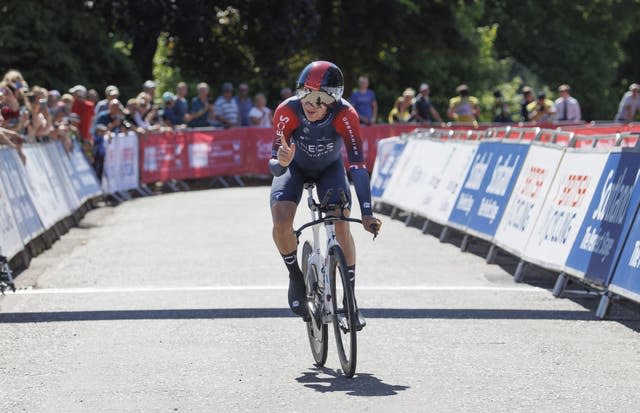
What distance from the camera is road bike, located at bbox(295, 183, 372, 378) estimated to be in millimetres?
7820

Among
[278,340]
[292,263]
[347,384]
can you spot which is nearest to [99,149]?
[278,340]

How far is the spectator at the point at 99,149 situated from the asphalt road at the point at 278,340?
8844 mm

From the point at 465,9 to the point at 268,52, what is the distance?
56.7 ft

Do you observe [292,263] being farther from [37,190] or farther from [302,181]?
[37,190]

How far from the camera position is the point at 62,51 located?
33969 millimetres

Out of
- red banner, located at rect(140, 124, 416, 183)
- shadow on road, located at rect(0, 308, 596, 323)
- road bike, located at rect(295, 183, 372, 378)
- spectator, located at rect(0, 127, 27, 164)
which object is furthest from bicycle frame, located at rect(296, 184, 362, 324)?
red banner, located at rect(140, 124, 416, 183)

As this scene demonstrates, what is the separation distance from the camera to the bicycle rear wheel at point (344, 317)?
773 cm

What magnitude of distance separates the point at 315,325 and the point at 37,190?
870 cm

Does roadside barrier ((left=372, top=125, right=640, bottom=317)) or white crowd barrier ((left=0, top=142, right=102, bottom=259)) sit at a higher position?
roadside barrier ((left=372, top=125, right=640, bottom=317))

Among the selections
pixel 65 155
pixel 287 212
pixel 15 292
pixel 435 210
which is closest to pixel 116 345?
pixel 287 212

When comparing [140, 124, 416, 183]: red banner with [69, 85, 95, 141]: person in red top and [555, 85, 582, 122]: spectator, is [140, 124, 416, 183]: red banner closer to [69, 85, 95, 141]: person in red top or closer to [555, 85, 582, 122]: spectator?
[69, 85, 95, 141]: person in red top

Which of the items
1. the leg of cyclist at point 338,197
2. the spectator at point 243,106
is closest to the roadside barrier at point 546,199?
the leg of cyclist at point 338,197

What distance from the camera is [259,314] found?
35.2 ft

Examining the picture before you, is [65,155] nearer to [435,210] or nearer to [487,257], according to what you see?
[435,210]
